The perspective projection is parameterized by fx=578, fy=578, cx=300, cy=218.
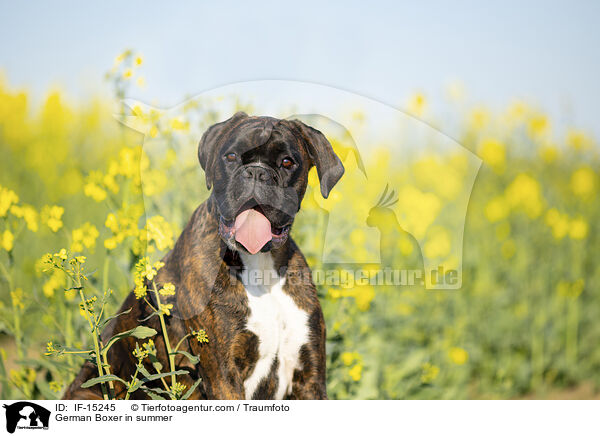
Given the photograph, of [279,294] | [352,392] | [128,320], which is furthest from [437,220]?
[128,320]

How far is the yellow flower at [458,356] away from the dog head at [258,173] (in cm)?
158

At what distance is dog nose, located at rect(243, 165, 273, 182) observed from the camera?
6.19ft

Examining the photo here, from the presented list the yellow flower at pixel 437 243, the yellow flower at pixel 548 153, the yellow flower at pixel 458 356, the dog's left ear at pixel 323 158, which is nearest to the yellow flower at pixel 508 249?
the yellow flower at pixel 548 153

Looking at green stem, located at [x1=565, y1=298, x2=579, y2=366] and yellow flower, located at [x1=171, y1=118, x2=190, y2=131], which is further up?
yellow flower, located at [x1=171, y1=118, x2=190, y2=131]

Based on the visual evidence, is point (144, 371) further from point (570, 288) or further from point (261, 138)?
point (570, 288)

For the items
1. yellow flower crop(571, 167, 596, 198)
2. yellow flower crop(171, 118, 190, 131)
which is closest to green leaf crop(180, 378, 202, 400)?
yellow flower crop(171, 118, 190, 131)

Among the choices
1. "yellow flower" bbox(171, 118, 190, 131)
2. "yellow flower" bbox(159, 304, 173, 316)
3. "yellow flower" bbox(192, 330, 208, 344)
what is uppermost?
"yellow flower" bbox(171, 118, 190, 131)

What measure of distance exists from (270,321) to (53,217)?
3.90 feet

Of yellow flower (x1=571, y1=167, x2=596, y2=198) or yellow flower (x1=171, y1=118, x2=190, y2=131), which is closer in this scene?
yellow flower (x1=171, y1=118, x2=190, y2=131)

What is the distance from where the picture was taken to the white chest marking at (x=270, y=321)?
2.03 m

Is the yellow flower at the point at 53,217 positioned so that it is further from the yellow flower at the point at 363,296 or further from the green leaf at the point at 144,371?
the yellow flower at the point at 363,296

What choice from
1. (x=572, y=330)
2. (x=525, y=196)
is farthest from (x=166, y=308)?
(x=525, y=196)

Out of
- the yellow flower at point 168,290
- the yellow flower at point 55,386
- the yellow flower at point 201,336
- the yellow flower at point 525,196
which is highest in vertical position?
the yellow flower at point 525,196
